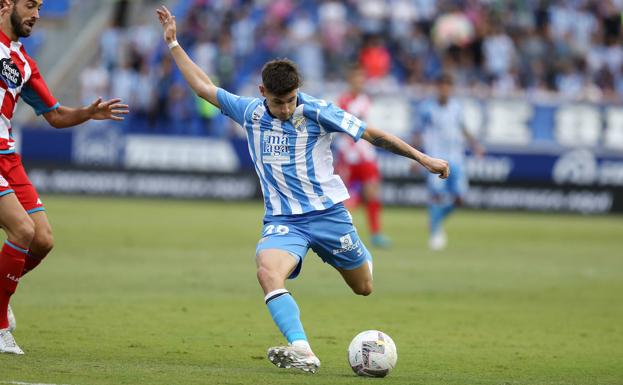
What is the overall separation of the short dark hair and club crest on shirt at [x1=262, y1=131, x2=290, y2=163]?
1.58 ft

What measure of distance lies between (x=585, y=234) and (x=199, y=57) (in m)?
10.9

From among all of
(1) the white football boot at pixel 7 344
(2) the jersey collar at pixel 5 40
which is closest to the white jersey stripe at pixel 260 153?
(2) the jersey collar at pixel 5 40

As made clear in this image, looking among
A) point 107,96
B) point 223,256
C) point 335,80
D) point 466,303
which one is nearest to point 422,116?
point 223,256

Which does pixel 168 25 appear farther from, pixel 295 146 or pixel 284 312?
pixel 284 312

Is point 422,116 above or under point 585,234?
above

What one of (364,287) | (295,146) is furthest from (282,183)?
(364,287)

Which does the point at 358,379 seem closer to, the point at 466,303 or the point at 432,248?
the point at 466,303

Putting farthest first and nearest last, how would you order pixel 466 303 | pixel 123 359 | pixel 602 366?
pixel 466 303, pixel 602 366, pixel 123 359

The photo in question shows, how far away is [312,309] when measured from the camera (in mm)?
11961

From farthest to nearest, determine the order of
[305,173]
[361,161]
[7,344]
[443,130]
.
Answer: [361,161], [443,130], [305,173], [7,344]

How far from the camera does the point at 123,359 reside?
8352mm

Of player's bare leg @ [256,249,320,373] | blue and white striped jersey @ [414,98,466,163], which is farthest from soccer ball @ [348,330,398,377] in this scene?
blue and white striped jersey @ [414,98,466,163]

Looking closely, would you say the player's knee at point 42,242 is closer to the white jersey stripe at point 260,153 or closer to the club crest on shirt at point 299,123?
the white jersey stripe at point 260,153

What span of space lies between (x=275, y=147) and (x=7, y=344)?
246 cm
